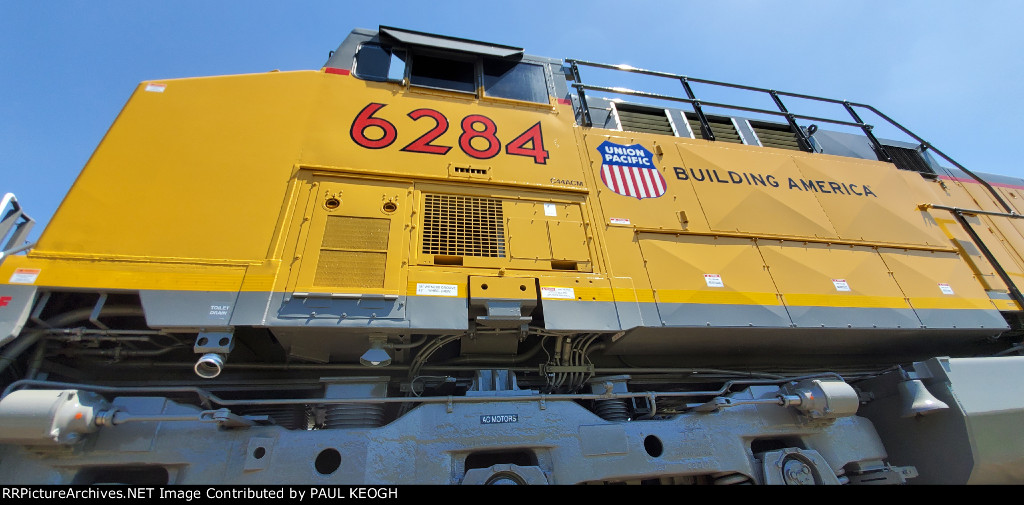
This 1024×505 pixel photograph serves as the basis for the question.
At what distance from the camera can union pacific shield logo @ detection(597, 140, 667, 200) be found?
482cm

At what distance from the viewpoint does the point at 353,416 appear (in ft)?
11.4

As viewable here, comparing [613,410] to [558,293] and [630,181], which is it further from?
[630,181]

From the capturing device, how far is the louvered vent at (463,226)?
12.6 ft

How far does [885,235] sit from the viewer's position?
17.9 ft

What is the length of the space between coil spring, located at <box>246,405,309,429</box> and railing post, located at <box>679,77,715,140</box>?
5.90m

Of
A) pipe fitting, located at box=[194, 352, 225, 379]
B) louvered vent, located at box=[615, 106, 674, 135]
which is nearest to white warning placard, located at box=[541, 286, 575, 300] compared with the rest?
pipe fitting, located at box=[194, 352, 225, 379]

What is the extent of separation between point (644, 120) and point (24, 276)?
6.46 m

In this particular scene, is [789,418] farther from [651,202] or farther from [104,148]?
[104,148]

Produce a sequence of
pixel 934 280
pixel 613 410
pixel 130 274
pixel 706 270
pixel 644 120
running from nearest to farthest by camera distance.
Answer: pixel 130 274 < pixel 613 410 < pixel 706 270 < pixel 934 280 < pixel 644 120

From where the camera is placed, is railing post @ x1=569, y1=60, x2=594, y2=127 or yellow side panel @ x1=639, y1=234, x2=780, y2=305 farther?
railing post @ x1=569, y1=60, x2=594, y2=127

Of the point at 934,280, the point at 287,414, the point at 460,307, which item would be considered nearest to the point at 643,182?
the point at 460,307

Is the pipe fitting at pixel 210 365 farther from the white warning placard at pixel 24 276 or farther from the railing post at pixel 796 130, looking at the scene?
the railing post at pixel 796 130

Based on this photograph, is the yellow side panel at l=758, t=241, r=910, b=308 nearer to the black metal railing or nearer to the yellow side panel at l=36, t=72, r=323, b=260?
the black metal railing

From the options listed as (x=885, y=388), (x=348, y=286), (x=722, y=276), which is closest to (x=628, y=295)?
(x=722, y=276)
